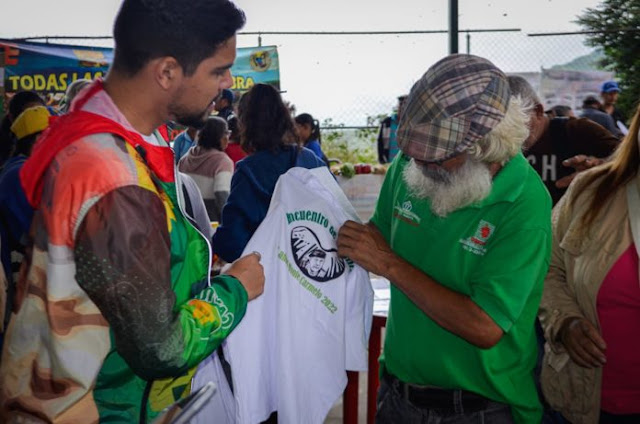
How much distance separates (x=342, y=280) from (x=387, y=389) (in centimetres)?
39

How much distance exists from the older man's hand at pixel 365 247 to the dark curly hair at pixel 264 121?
1.71 metres

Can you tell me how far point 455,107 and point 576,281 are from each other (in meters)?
0.74

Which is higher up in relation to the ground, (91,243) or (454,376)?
→ (91,243)

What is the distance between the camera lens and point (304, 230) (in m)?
2.22

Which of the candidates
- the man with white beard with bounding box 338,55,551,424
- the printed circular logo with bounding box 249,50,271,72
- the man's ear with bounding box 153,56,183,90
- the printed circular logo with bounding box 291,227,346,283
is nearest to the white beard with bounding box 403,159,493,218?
the man with white beard with bounding box 338,55,551,424

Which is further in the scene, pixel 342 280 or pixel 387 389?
pixel 342 280

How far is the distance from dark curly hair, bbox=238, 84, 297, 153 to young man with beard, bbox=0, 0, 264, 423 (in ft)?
7.01

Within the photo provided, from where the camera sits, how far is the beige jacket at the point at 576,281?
6.54 feet

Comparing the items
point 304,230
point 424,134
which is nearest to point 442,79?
point 424,134

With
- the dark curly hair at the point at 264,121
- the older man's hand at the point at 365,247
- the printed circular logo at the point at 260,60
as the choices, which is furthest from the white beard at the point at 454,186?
the printed circular logo at the point at 260,60

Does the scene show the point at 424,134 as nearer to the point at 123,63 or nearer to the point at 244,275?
the point at 244,275

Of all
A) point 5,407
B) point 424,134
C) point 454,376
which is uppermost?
point 424,134

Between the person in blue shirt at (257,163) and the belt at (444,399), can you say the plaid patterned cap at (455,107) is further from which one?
the person in blue shirt at (257,163)

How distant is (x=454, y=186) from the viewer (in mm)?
1794
